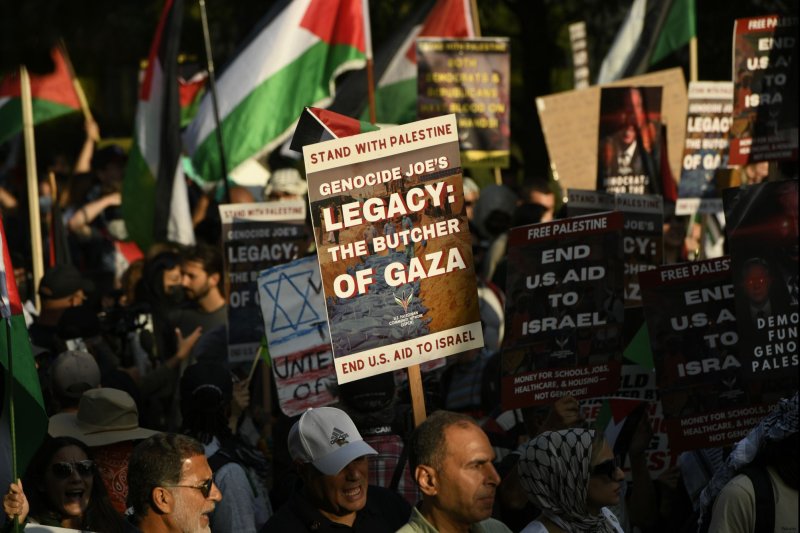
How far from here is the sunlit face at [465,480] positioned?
197 inches

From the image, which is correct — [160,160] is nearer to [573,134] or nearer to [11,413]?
[573,134]

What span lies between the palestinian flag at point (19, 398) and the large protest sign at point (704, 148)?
20.9 ft

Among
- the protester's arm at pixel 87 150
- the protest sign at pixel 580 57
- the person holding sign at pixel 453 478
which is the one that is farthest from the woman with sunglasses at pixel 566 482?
the protester's arm at pixel 87 150

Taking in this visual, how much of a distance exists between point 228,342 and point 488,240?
11.9 feet

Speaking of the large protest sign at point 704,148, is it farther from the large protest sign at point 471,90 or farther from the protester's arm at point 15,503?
the protester's arm at point 15,503

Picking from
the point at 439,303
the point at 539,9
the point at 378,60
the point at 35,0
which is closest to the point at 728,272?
the point at 439,303

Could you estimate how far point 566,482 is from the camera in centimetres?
510

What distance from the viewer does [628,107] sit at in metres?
10.7

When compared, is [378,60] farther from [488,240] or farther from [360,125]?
[360,125]

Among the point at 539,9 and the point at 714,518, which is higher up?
the point at 539,9

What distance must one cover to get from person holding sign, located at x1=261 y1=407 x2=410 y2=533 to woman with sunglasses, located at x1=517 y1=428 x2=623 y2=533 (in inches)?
23.7

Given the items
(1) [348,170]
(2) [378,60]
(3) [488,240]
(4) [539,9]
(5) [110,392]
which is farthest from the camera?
(4) [539,9]

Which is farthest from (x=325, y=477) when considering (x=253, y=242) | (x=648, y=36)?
(x=648, y=36)

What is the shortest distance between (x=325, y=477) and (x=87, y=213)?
29.1 ft
